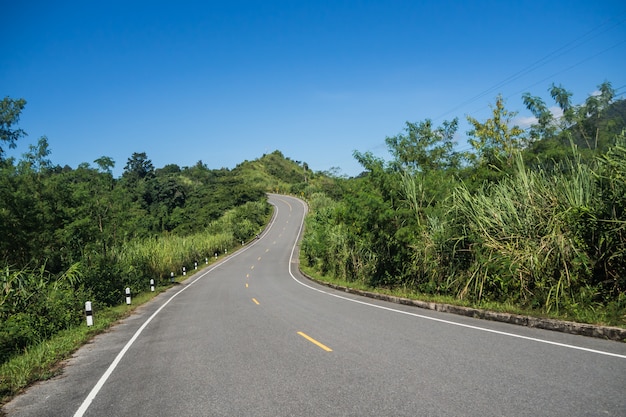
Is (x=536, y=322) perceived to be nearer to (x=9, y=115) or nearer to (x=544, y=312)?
(x=544, y=312)

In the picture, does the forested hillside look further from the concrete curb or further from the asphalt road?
the concrete curb

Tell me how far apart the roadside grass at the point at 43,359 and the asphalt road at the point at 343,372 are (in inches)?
11.6

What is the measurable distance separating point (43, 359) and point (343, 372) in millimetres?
6237

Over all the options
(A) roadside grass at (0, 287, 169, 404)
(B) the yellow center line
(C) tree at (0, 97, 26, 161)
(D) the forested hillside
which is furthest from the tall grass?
(C) tree at (0, 97, 26, 161)

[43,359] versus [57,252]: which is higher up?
[57,252]

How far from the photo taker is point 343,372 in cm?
575

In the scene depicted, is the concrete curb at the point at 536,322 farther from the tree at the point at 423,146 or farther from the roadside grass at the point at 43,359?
the tree at the point at 423,146

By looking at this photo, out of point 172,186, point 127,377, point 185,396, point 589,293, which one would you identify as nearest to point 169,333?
point 127,377

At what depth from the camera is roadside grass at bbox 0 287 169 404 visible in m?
6.49

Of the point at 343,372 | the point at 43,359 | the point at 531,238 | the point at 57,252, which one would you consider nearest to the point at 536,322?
the point at 531,238

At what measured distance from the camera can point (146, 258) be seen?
2669cm

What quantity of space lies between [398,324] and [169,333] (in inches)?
221

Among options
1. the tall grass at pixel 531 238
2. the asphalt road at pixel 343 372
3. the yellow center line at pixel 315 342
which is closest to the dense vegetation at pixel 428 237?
the tall grass at pixel 531 238

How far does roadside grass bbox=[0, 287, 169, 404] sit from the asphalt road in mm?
294
